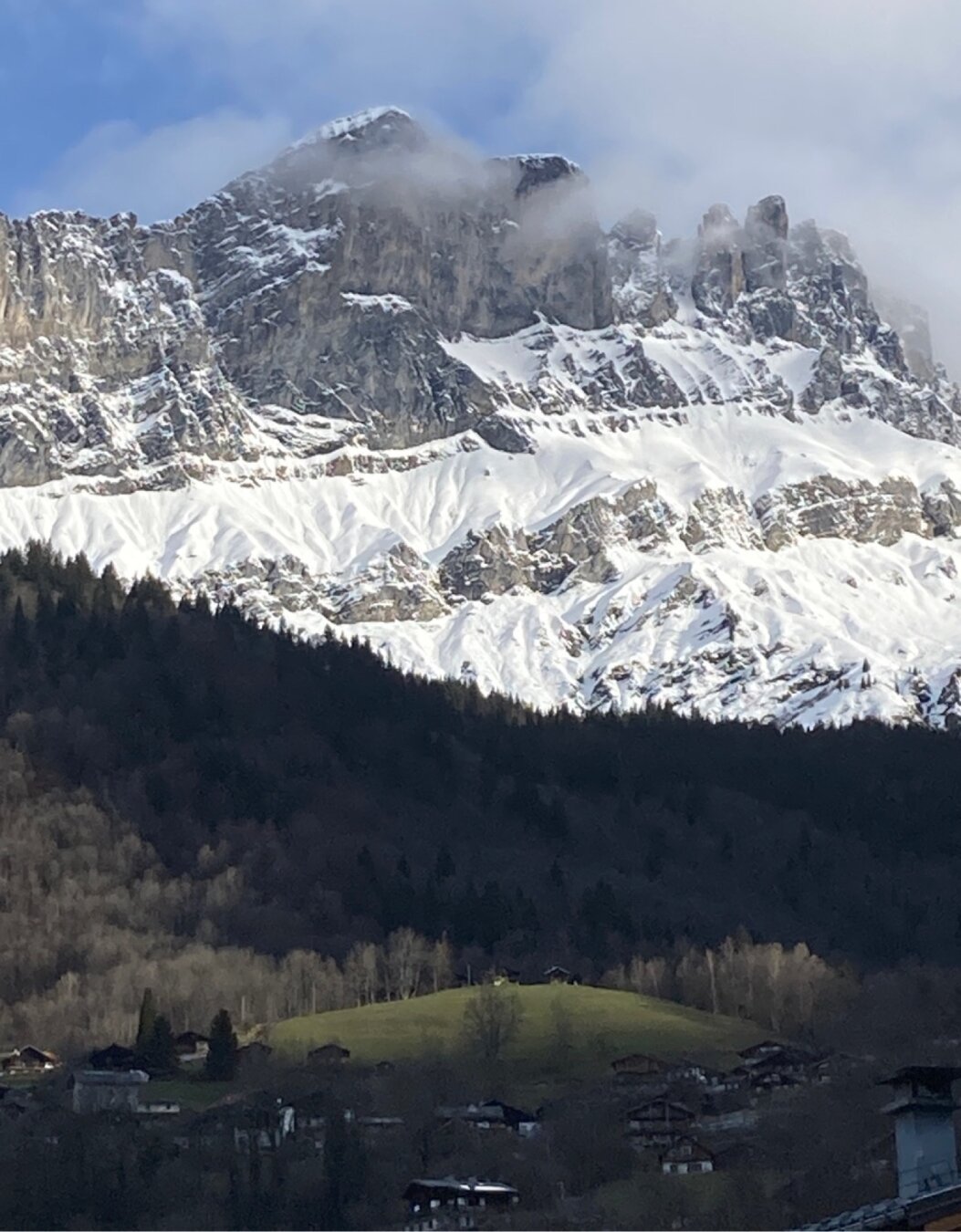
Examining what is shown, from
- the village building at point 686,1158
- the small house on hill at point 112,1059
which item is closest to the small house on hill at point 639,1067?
the village building at point 686,1158

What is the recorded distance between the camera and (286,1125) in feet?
424

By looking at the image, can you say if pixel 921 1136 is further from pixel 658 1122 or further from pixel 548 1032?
pixel 548 1032

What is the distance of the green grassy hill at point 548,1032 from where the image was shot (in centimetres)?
14925

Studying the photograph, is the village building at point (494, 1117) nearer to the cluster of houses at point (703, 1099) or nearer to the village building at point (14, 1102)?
the cluster of houses at point (703, 1099)

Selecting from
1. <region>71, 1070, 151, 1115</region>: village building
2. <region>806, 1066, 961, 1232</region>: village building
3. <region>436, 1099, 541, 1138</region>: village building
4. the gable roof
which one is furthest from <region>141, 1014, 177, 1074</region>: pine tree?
<region>806, 1066, 961, 1232</region>: village building

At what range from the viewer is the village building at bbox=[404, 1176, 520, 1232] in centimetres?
10725

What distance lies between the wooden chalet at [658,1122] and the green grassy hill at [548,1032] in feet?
50.9

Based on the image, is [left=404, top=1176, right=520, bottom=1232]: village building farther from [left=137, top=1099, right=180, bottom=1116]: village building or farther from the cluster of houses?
[left=137, top=1099, right=180, bottom=1116]: village building

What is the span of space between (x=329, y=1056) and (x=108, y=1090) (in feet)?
41.9

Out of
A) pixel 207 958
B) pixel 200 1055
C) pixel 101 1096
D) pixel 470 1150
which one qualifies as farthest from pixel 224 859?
pixel 470 1150

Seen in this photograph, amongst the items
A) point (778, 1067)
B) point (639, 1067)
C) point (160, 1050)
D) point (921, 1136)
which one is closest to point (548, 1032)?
point (639, 1067)

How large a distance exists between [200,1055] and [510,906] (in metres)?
47.4

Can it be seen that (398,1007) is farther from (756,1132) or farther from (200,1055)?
(756,1132)

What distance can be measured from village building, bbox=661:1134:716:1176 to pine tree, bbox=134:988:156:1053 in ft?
123
